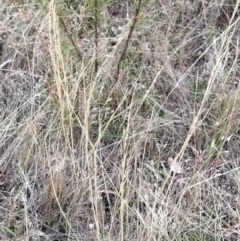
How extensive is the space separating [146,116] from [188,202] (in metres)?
0.33

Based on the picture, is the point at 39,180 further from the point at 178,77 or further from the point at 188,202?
the point at 178,77

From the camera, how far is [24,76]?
2.00 meters

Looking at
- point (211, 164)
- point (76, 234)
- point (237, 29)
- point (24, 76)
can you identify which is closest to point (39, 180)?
point (76, 234)

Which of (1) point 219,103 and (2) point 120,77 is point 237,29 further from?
(2) point 120,77

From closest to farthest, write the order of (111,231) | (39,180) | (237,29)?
(111,231) → (39,180) → (237,29)

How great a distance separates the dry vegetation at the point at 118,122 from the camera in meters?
1.73

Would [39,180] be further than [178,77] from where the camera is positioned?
No

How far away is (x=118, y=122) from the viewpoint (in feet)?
6.29

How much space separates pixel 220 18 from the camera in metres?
2.22

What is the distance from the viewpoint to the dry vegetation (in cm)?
173

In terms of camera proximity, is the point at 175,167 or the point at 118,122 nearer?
the point at 175,167

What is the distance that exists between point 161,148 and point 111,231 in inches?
12.7

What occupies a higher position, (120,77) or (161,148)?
(120,77)

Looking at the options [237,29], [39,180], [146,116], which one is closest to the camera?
[39,180]
